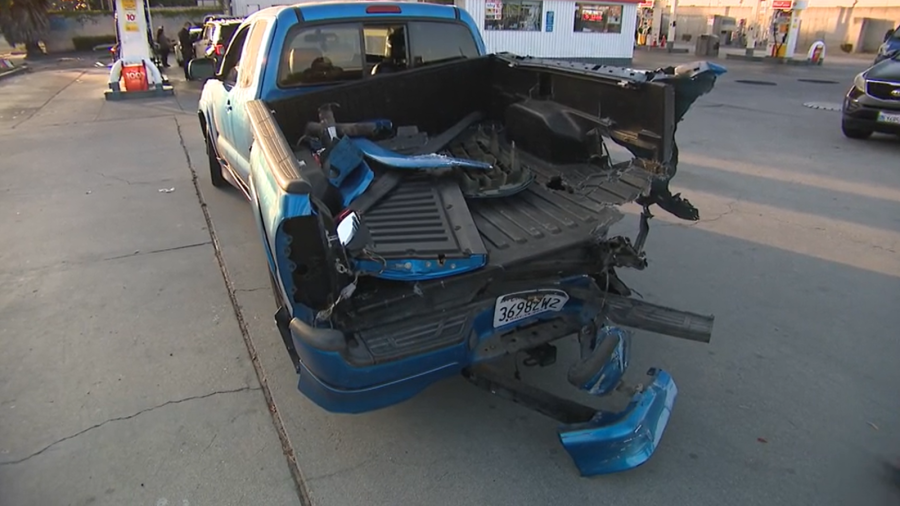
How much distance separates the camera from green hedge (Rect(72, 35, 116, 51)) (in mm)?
30734

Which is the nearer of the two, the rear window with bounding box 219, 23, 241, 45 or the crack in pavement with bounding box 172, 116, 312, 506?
the crack in pavement with bounding box 172, 116, 312, 506

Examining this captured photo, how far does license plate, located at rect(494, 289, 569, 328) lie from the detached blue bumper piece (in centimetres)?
57

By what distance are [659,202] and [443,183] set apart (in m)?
1.27

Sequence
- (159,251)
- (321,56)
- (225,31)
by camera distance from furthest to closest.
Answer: (225,31) < (159,251) < (321,56)

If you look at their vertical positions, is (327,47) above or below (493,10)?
below

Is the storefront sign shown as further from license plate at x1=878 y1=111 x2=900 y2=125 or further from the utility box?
license plate at x1=878 y1=111 x2=900 y2=125

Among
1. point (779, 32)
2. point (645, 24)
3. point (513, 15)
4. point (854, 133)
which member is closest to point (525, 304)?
point (854, 133)

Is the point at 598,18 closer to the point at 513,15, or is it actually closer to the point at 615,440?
the point at 513,15

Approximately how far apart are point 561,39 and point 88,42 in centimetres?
2485

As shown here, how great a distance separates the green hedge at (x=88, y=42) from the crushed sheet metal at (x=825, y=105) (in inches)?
1282

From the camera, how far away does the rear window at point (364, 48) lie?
470 cm

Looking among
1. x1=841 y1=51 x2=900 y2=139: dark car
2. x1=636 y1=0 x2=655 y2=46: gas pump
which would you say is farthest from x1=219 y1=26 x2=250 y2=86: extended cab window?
x1=636 y1=0 x2=655 y2=46: gas pump

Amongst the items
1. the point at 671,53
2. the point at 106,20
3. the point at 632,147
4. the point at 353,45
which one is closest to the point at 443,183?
the point at 632,147

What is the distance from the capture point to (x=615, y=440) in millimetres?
2723
